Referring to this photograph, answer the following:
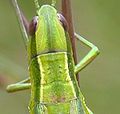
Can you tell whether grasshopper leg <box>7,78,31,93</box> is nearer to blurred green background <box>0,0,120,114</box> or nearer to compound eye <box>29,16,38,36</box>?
compound eye <box>29,16,38,36</box>

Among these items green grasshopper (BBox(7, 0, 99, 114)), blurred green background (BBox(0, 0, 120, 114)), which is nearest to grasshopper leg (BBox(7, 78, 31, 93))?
green grasshopper (BBox(7, 0, 99, 114))

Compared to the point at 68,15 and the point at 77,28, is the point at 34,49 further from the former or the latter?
the point at 77,28

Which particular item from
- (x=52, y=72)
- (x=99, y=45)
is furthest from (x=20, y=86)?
(x=99, y=45)

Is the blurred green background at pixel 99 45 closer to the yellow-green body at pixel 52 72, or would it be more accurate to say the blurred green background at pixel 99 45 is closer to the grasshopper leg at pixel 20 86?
the grasshopper leg at pixel 20 86

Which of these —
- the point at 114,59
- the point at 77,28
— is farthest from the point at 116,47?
the point at 77,28

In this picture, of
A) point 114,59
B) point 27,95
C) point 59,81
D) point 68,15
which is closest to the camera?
point 68,15

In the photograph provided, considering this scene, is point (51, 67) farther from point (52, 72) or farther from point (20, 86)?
point (20, 86)
